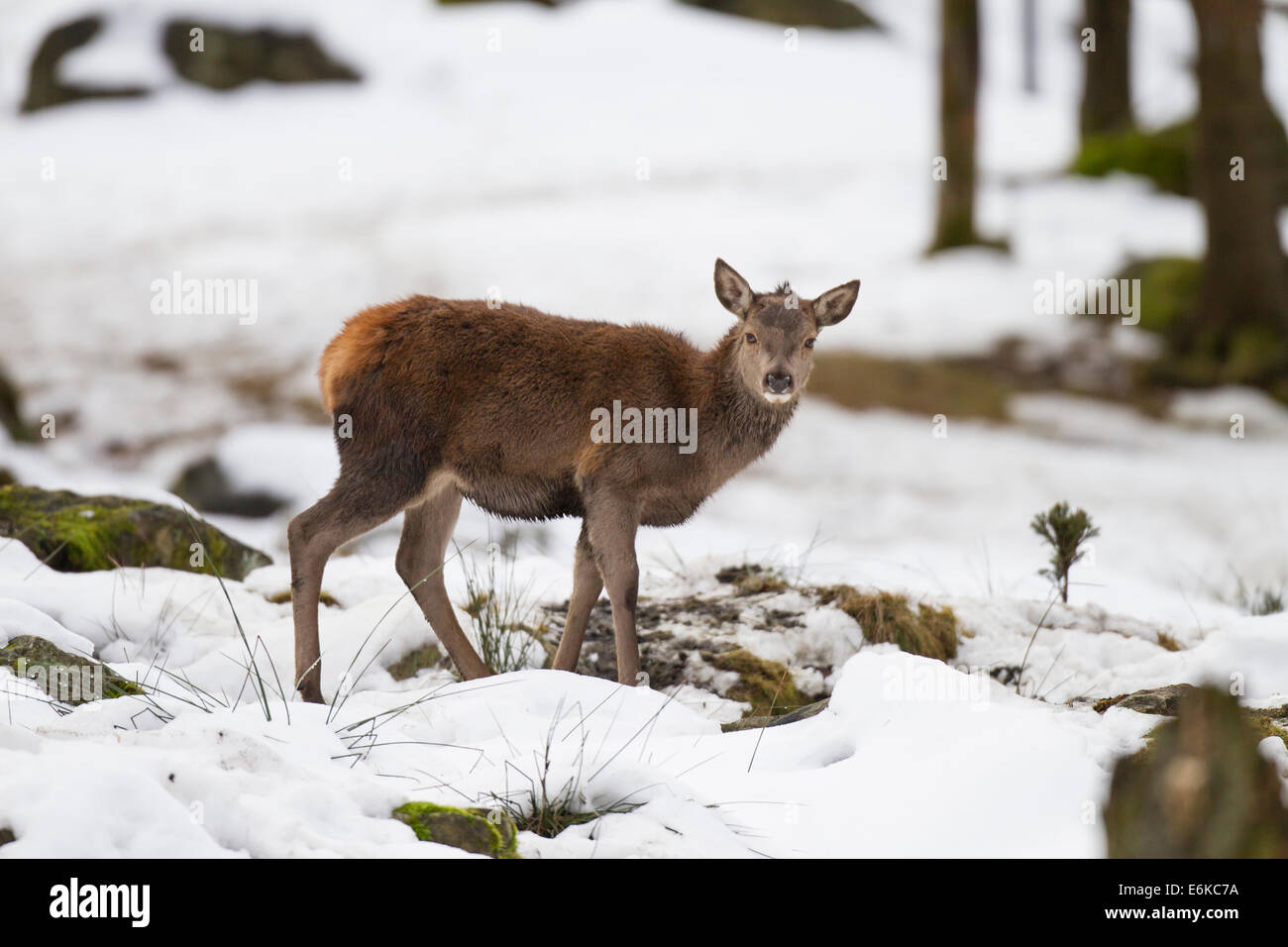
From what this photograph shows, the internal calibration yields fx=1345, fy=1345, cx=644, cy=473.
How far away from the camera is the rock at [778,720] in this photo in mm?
5280

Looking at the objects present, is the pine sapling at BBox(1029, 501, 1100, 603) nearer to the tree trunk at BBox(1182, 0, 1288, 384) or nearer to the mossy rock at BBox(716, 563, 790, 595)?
the mossy rock at BBox(716, 563, 790, 595)

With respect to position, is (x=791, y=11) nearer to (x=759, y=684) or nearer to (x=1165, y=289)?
(x=1165, y=289)

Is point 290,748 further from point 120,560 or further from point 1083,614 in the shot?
point 1083,614

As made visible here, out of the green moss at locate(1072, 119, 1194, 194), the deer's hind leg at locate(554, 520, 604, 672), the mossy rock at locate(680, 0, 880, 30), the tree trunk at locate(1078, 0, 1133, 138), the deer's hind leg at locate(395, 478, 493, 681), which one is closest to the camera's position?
the deer's hind leg at locate(554, 520, 604, 672)

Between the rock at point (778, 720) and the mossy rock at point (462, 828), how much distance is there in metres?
1.58

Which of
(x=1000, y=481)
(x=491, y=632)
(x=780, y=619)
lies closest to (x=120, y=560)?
(x=491, y=632)

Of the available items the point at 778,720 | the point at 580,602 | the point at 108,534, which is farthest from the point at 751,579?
the point at 108,534

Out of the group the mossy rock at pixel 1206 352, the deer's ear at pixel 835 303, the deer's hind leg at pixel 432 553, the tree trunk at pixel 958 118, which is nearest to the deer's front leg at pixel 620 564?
the deer's hind leg at pixel 432 553

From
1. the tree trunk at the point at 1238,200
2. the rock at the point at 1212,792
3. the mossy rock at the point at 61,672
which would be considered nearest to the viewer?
A: the rock at the point at 1212,792

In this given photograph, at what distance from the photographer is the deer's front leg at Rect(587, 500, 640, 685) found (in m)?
6.24

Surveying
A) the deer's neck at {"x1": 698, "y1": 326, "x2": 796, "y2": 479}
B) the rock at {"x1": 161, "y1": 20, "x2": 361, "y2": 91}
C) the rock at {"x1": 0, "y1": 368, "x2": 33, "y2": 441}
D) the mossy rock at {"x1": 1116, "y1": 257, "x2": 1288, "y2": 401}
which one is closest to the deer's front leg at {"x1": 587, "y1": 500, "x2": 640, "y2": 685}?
the deer's neck at {"x1": 698, "y1": 326, "x2": 796, "y2": 479}

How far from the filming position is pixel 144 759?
3715mm

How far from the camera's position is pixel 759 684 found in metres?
6.30

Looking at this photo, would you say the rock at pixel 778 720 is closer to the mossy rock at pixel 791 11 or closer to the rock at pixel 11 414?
the rock at pixel 11 414
